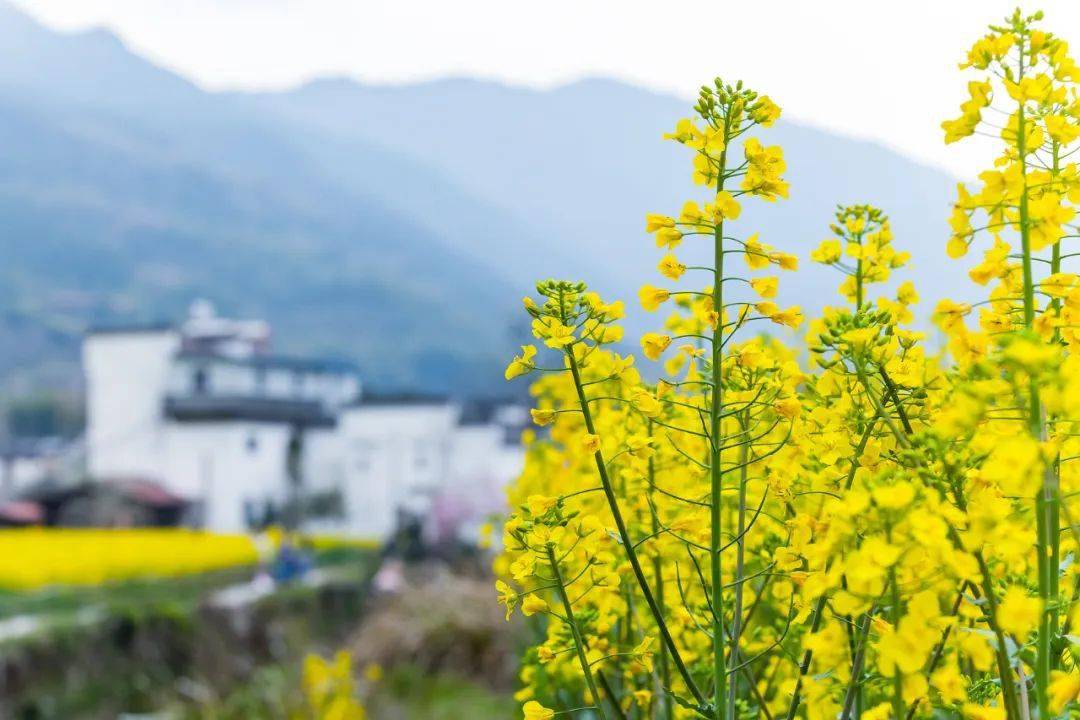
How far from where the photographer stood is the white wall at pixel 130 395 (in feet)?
61.4

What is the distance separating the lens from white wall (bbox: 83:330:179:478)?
736 inches

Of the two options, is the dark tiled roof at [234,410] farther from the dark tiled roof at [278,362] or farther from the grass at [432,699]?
the grass at [432,699]

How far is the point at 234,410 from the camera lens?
1867 centimetres

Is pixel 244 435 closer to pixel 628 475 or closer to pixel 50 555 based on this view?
pixel 50 555

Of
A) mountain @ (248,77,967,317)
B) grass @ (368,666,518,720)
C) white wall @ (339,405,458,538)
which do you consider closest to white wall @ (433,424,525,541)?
white wall @ (339,405,458,538)

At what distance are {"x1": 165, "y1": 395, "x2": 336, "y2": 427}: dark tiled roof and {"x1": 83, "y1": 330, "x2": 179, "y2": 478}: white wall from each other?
0.38 meters

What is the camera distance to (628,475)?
122 cm

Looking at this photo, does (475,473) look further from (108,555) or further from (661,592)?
(661,592)

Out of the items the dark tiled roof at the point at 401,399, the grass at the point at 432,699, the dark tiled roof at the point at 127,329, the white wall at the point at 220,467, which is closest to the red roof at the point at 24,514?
the white wall at the point at 220,467

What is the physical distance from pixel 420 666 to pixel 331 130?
344 feet

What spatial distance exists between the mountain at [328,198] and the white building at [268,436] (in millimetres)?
15531

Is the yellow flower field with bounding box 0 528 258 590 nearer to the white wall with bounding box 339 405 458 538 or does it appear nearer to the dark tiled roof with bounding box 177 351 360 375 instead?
the dark tiled roof with bounding box 177 351 360 375

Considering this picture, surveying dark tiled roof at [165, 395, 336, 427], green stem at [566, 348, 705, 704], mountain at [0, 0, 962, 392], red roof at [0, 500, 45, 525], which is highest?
mountain at [0, 0, 962, 392]

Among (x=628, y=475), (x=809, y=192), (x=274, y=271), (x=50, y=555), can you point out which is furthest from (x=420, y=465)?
(x=274, y=271)
